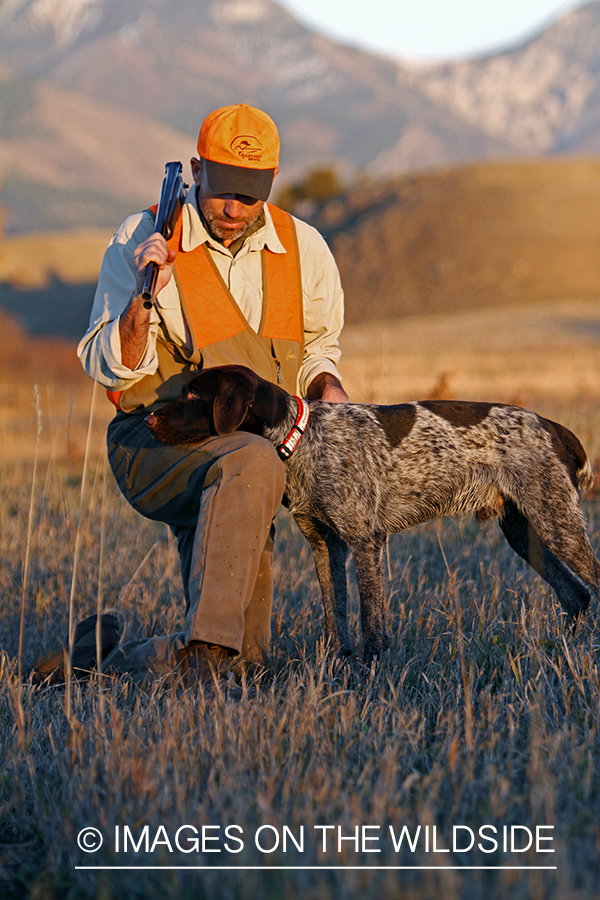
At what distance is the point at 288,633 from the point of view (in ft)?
13.0

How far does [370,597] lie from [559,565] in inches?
37.2

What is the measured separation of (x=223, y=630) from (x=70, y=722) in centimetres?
74

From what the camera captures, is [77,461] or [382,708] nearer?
[382,708]

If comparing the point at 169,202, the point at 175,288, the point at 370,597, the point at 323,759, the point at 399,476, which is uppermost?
the point at 169,202

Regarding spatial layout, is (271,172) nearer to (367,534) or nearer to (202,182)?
(202,182)

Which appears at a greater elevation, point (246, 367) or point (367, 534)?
point (246, 367)

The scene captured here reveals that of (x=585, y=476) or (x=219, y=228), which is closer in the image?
(x=219, y=228)

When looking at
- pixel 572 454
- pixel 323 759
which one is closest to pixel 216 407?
pixel 323 759

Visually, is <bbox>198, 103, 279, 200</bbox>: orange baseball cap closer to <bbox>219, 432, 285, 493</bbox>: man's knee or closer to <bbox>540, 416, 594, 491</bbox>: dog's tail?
<bbox>219, 432, 285, 493</bbox>: man's knee

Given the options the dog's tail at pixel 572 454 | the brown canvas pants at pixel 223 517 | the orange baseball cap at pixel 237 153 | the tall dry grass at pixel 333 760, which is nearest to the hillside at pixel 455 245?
the orange baseball cap at pixel 237 153

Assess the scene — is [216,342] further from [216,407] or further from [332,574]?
[332,574]

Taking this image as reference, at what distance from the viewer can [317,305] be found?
4195 mm

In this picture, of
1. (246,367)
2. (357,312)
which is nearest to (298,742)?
(246,367)

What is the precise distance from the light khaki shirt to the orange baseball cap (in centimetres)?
24
